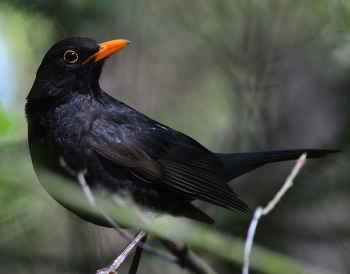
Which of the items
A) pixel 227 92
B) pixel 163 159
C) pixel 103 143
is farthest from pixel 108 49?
pixel 227 92

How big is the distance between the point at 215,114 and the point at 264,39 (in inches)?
48.7

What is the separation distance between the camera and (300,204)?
3352mm

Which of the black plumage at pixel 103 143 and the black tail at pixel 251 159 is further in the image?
the black tail at pixel 251 159

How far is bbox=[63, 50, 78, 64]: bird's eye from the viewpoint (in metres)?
3.08

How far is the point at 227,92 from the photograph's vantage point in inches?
Result: 197

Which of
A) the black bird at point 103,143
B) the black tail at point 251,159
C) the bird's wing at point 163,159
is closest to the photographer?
the black bird at point 103,143

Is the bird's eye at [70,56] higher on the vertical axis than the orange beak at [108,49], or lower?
lower

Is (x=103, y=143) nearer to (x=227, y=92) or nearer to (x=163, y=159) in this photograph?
(x=163, y=159)

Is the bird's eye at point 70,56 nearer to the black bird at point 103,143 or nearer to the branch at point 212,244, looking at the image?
the black bird at point 103,143

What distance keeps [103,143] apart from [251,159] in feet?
4.60

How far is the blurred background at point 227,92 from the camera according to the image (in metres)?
3.55

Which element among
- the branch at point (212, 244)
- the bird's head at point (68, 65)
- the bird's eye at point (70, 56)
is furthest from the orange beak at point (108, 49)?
the branch at point (212, 244)

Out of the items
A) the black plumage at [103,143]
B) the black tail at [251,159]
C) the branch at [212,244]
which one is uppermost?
the black tail at [251,159]

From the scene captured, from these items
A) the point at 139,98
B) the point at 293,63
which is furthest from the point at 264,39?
the point at 139,98
